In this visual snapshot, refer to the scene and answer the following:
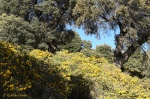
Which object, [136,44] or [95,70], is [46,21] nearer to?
[136,44]

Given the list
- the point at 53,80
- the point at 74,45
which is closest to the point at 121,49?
the point at 53,80

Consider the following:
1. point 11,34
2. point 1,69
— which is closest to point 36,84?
point 1,69

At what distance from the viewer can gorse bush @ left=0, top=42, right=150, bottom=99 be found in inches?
221

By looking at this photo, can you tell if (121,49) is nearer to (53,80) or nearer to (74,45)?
(53,80)

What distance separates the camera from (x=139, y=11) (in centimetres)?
1593

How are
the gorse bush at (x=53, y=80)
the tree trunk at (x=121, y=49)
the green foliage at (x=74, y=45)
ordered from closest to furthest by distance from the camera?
the gorse bush at (x=53, y=80)
the tree trunk at (x=121, y=49)
the green foliage at (x=74, y=45)

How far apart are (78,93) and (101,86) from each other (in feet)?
2.28

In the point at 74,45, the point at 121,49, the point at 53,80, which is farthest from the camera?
the point at 74,45

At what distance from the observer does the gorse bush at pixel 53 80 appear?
18.5ft

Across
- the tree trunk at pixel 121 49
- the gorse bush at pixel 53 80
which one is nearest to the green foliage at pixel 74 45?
the tree trunk at pixel 121 49

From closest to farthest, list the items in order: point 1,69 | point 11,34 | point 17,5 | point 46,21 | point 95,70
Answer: point 1,69 < point 95,70 < point 11,34 < point 17,5 < point 46,21

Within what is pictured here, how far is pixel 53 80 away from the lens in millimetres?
6703

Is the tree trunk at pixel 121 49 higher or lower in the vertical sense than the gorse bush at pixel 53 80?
higher

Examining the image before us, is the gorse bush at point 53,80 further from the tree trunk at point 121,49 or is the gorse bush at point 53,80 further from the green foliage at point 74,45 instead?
the green foliage at point 74,45
